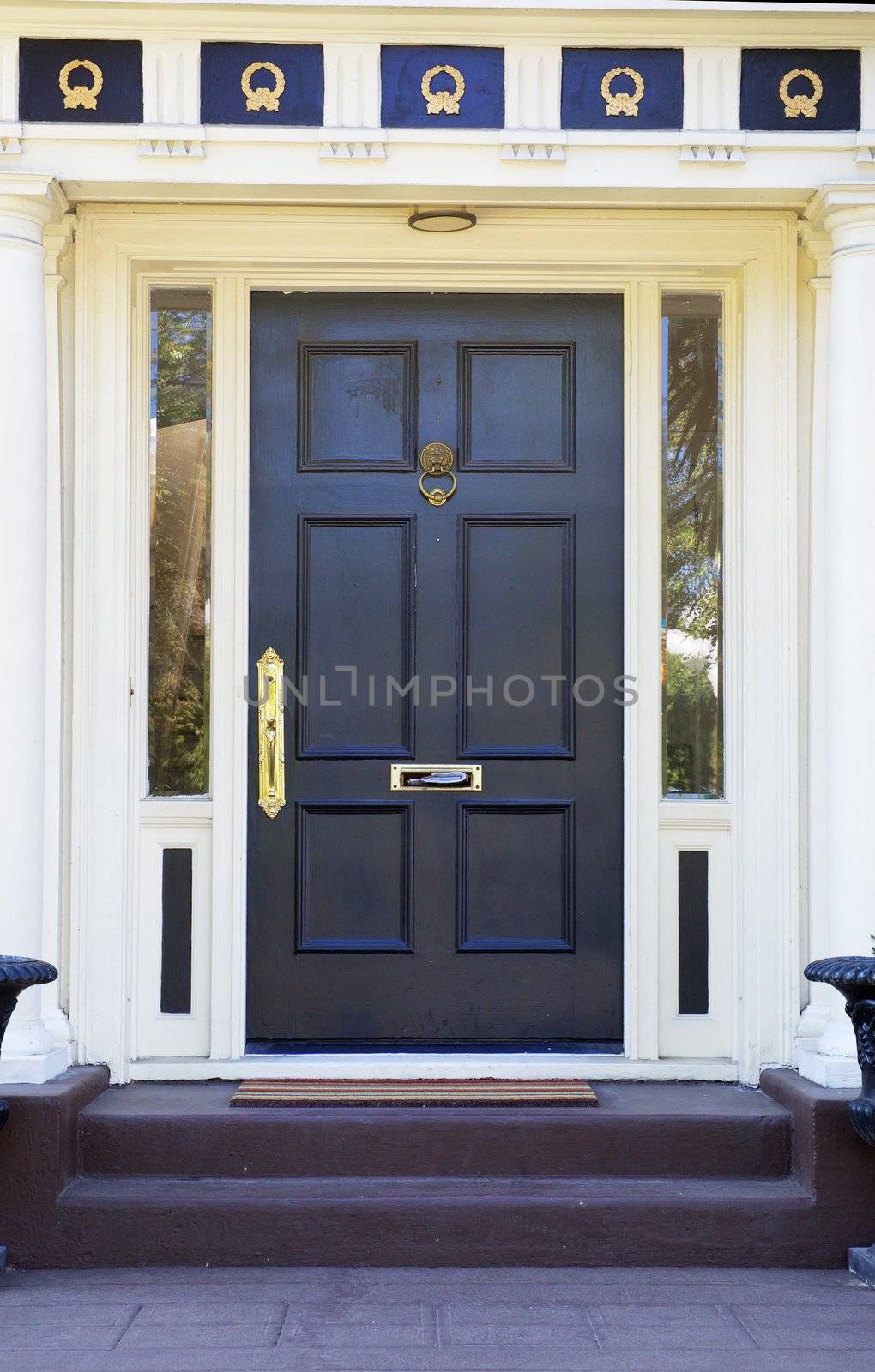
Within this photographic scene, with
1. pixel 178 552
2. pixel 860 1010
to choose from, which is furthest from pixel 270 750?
pixel 860 1010

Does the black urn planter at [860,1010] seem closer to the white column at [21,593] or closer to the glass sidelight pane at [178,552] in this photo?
the glass sidelight pane at [178,552]

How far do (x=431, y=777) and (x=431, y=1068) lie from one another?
0.95 m

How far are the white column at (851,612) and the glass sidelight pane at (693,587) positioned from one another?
537mm

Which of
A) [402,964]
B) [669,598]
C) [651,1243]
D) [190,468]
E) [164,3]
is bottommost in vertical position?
[651,1243]

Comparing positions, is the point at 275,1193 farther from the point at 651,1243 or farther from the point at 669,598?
the point at 669,598

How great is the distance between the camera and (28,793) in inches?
176

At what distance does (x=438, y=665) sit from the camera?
5043 mm

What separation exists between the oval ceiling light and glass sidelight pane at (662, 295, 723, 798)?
2.90ft

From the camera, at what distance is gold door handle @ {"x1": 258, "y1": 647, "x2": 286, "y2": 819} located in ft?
16.4

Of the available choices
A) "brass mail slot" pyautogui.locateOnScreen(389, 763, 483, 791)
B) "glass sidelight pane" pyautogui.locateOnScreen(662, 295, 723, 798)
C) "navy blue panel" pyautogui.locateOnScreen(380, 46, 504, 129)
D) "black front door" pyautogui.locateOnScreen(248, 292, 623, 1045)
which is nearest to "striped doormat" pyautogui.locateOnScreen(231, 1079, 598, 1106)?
"black front door" pyautogui.locateOnScreen(248, 292, 623, 1045)

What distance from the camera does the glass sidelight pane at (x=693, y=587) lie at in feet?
16.5

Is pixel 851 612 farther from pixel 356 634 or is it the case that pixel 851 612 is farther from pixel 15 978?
pixel 15 978

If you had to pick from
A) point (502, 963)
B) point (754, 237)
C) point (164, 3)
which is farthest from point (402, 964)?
point (164, 3)

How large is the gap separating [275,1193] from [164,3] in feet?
11.5
